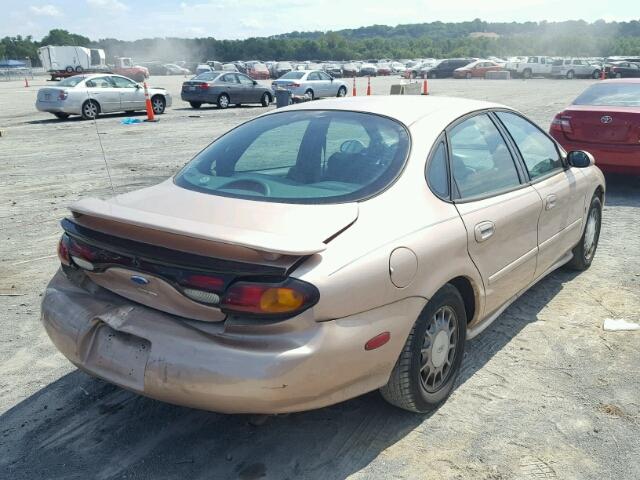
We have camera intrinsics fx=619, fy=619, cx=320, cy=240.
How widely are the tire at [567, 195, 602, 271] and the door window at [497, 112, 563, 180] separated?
0.82m

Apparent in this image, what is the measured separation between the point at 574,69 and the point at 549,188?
5051cm

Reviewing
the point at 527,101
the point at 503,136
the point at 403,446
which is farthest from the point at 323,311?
the point at 527,101

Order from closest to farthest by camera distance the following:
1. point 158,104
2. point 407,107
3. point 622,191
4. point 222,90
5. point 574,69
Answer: point 407,107 < point 622,191 < point 158,104 < point 222,90 < point 574,69

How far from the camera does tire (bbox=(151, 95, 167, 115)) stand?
67.9ft

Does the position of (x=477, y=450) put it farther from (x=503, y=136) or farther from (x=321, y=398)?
(x=503, y=136)

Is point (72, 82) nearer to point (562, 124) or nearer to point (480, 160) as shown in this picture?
point (562, 124)

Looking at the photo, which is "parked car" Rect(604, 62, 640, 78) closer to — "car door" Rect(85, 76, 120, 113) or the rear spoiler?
"car door" Rect(85, 76, 120, 113)

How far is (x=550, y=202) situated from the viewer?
14.0 feet

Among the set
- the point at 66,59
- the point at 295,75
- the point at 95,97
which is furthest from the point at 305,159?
the point at 66,59

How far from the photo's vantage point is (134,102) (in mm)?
20328

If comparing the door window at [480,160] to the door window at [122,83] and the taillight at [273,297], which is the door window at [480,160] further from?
the door window at [122,83]

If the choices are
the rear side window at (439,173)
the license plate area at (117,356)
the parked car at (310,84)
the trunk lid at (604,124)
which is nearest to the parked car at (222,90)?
the parked car at (310,84)

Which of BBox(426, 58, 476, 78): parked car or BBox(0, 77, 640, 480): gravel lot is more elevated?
BBox(426, 58, 476, 78): parked car

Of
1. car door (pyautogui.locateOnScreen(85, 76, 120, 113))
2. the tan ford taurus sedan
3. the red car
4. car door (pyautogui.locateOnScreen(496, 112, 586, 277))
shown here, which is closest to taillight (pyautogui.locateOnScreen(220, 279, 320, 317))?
the tan ford taurus sedan
